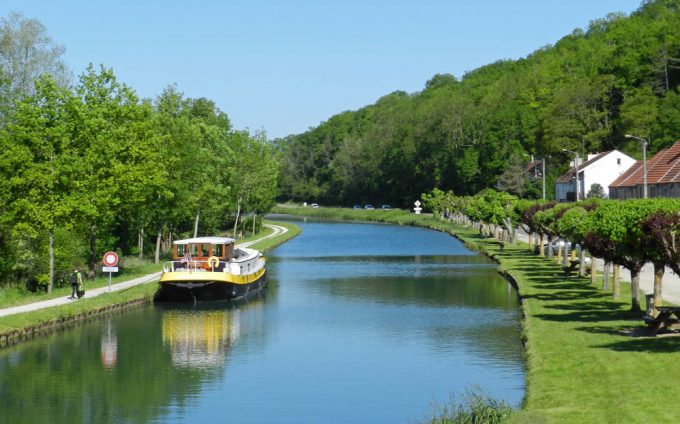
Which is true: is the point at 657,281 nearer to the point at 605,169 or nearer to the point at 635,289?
the point at 635,289

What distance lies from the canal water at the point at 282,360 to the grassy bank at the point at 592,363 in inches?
49.7

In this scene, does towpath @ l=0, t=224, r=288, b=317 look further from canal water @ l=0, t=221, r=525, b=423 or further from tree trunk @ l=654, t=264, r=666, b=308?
tree trunk @ l=654, t=264, r=666, b=308

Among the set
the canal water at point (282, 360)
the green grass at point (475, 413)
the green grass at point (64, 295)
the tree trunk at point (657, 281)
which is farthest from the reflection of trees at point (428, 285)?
the green grass at point (475, 413)

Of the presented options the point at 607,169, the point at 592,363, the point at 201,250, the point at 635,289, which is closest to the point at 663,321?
the point at 592,363

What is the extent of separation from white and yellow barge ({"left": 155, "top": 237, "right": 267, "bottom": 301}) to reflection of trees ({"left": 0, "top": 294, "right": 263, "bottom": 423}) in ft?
23.4

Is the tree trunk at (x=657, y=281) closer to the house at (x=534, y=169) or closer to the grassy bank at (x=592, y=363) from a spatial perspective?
the grassy bank at (x=592, y=363)

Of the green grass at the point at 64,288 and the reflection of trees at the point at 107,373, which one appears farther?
the green grass at the point at 64,288

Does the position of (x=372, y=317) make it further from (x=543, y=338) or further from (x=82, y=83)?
(x=82, y=83)

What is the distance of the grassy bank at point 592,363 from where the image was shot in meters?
24.9

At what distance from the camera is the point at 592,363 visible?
3106 cm

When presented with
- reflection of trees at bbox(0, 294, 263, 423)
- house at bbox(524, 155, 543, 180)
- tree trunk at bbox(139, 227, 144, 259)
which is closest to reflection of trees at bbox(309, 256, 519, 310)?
reflection of trees at bbox(0, 294, 263, 423)

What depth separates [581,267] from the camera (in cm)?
6247

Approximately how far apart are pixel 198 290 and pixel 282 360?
21776 millimetres

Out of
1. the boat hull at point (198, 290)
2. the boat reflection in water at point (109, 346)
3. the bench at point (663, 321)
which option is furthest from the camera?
the boat hull at point (198, 290)
